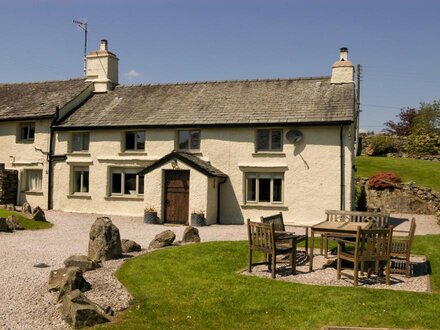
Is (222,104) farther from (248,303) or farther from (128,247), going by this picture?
(248,303)

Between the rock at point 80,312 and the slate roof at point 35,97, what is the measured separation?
21.0m

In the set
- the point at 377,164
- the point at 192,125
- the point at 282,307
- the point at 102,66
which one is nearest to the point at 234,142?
the point at 192,125

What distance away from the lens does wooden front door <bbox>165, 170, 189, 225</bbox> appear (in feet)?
73.2

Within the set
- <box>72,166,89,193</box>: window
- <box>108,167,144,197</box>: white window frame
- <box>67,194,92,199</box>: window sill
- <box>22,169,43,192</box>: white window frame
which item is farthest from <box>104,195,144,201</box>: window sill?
<box>22,169,43,192</box>: white window frame

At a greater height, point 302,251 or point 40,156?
point 40,156

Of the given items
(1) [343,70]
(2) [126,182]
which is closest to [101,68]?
(2) [126,182]

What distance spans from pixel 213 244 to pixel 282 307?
21.4 feet

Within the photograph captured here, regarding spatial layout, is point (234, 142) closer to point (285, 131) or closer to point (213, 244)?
point (285, 131)

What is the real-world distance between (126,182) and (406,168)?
943 inches

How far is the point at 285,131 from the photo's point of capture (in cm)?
2200

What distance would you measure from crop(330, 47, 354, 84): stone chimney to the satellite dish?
4.49m

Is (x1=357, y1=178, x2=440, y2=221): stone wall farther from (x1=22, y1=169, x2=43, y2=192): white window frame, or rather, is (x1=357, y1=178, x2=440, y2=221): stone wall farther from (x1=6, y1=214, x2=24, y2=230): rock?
(x1=22, y1=169, x2=43, y2=192): white window frame

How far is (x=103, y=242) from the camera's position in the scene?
12.1 meters

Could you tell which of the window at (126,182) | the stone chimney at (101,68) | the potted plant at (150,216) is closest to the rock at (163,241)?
the potted plant at (150,216)
